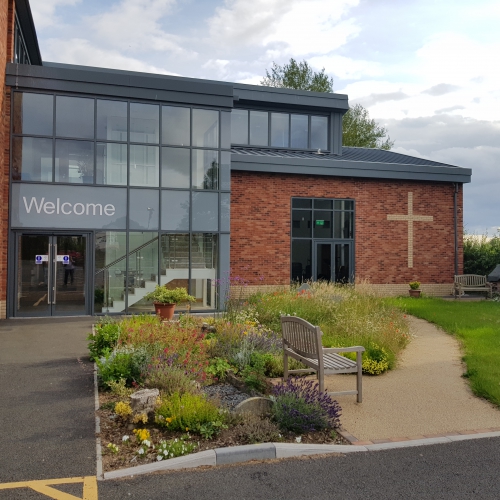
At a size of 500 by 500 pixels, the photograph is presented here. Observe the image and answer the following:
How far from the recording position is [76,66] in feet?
75.0

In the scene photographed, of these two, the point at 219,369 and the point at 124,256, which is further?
the point at 124,256

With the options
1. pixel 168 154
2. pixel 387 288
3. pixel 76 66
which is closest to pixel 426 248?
pixel 387 288

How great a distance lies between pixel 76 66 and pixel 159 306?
14171 millimetres

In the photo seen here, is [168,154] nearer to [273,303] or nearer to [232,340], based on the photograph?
[273,303]

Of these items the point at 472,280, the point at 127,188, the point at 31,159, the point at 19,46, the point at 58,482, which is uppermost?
the point at 19,46

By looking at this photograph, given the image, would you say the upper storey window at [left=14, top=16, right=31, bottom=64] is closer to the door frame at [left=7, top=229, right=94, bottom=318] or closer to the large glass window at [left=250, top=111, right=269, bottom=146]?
the door frame at [left=7, top=229, right=94, bottom=318]

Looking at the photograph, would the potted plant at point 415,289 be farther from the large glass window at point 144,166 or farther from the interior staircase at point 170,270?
the large glass window at point 144,166

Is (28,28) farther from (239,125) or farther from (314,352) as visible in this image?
(314,352)

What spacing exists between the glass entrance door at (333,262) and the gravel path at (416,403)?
1035 cm

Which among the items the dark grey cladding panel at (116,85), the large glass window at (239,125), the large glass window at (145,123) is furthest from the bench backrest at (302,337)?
the large glass window at (239,125)

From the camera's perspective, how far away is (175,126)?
1625cm

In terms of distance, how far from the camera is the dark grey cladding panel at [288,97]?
21.8 metres

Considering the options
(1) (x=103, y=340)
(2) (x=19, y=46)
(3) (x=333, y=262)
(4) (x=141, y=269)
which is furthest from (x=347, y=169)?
(1) (x=103, y=340)

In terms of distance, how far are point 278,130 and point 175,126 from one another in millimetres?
7559
